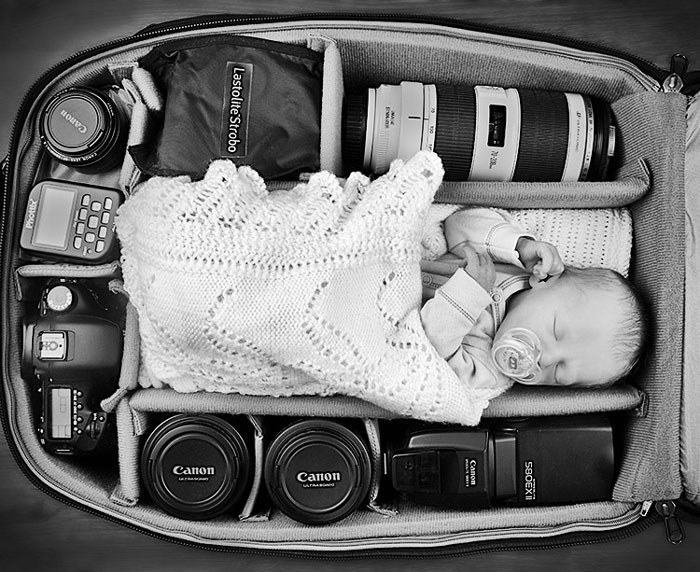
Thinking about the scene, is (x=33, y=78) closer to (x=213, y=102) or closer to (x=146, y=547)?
(x=213, y=102)

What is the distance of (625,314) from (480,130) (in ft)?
1.46

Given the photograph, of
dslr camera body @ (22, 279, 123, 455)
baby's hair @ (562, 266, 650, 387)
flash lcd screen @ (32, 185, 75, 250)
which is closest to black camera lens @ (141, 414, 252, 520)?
dslr camera body @ (22, 279, 123, 455)

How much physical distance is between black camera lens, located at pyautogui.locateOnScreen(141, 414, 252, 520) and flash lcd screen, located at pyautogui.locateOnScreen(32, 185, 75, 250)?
412mm

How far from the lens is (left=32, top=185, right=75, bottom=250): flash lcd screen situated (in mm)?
1256

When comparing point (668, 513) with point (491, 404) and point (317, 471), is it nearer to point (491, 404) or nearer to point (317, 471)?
point (491, 404)

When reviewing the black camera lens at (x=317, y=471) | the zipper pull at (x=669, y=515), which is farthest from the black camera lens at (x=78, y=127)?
the zipper pull at (x=669, y=515)

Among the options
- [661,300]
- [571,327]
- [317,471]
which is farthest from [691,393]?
[317,471]

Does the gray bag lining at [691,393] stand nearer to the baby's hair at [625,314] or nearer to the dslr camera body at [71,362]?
the baby's hair at [625,314]

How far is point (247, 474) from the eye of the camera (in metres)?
1.25

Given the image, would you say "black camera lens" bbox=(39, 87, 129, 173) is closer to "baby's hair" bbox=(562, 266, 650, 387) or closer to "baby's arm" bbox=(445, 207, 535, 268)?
"baby's arm" bbox=(445, 207, 535, 268)

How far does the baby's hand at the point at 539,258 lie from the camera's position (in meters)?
1.24

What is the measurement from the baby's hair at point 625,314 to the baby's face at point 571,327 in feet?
0.04

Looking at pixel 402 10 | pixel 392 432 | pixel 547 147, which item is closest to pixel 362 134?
pixel 547 147

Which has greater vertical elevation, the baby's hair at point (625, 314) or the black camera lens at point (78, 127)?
the black camera lens at point (78, 127)
